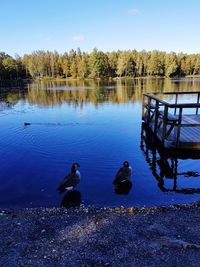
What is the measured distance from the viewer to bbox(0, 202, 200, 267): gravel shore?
558 cm

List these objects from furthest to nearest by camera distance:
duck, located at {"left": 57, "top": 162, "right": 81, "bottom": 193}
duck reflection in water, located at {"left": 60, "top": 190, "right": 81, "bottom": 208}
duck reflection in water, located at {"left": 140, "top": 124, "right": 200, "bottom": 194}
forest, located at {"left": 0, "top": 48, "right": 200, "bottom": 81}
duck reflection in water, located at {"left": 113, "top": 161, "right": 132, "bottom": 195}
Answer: forest, located at {"left": 0, "top": 48, "right": 200, "bottom": 81}
duck reflection in water, located at {"left": 140, "top": 124, "right": 200, "bottom": 194}
duck reflection in water, located at {"left": 113, "top": 161, "right": 132, "bottom": 195}
duck, located at {"left": 57, "top": 162, "right": 81, "bottom": 193}
duck reflection in water, located at {"left": 60, "top": 190, "right": 81, "bottom": 208}

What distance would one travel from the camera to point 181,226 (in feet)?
22.7

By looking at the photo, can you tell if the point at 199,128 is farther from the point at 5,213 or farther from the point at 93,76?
the point at 93,76

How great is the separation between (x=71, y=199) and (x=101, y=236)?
3.09m

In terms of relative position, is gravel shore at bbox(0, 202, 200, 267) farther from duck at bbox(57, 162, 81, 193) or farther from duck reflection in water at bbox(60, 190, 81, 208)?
duck at bbox(57, 162, 81, 193)

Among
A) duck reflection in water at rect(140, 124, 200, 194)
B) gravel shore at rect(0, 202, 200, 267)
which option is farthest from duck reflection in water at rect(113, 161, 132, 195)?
gravel shore at rect(0, 202, 200, 267)

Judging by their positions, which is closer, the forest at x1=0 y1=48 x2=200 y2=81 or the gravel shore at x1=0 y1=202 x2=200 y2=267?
the gravel shore at x1=0 y1=202 x2=200 y2=267

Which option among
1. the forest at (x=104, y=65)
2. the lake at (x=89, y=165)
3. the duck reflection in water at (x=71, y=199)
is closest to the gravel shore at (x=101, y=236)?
the duck reflection in water at (x=71, y=199)

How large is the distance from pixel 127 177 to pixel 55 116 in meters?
17.4

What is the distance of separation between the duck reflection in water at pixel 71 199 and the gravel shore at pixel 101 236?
0.78 m

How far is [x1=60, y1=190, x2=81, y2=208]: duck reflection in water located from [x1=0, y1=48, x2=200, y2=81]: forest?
4230 inches

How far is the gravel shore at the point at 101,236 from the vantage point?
558 centimetres

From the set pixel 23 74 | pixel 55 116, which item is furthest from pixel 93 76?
pixel 55 116

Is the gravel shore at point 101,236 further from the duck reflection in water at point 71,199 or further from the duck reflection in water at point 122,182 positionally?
the duck reflection in water at point 122,182
